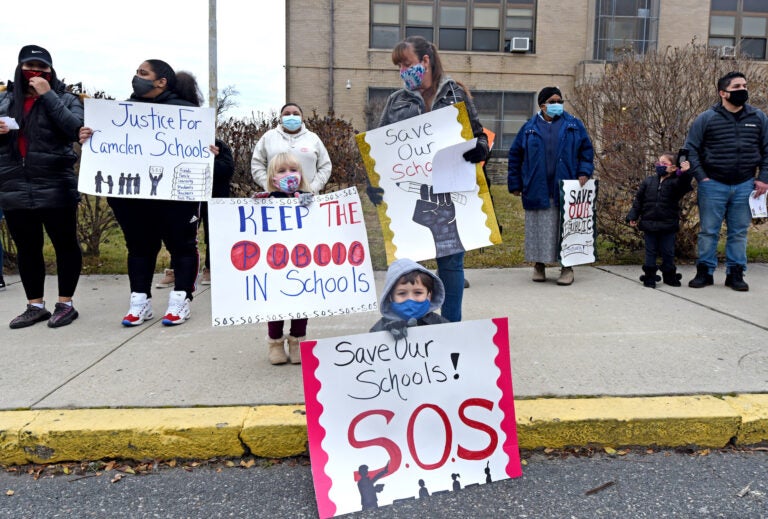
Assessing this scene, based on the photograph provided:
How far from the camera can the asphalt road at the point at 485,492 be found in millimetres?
2426

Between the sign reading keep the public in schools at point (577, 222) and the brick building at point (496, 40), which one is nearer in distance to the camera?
Answer: the sign reading keep the public in schools at point (577, 222)

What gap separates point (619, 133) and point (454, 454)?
17.3 ft

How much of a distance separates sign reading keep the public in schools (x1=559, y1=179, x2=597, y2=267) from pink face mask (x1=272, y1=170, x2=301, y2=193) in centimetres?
316

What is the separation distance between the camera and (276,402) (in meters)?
3.14

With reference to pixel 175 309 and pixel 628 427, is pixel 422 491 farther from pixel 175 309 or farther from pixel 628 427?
pixel 175 309

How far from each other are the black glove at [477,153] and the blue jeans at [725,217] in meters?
3.20

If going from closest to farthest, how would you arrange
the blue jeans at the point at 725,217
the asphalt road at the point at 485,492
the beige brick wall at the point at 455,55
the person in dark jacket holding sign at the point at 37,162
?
the asphalt road at the point at 485,492, the person in dark jacket holding sign at the point at 37,162, the blue jeans at the point at 725,217, the beige brick wall at the point at 455,55

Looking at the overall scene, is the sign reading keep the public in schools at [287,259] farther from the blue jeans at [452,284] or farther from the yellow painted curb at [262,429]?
the yellow painted curb at [262,429]

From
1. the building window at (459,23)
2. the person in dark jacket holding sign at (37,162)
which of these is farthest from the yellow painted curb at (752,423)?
the building window at (459,23)

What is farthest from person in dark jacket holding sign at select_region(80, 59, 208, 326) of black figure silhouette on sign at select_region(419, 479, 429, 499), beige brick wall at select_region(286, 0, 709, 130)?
beige brick wall at select_region(286, 0, 709, 130)

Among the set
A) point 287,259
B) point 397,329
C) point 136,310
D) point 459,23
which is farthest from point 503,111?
point 397,329

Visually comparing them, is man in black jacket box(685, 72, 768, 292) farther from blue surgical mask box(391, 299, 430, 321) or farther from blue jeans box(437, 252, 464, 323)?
blue surgical mask box(391, 299, 430, 321)

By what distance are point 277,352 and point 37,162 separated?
2.26 metres

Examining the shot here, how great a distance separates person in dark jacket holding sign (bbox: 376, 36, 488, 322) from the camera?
3449 mm
